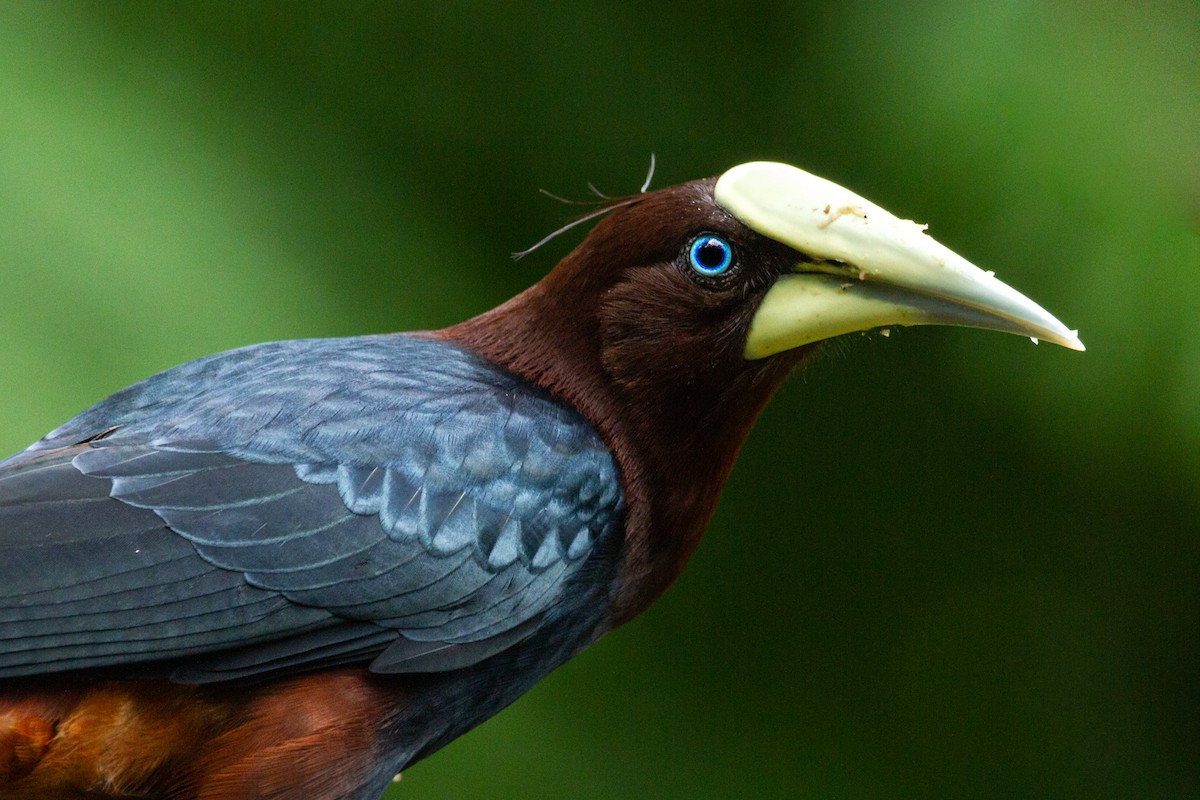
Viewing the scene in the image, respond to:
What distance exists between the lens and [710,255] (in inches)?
74.4

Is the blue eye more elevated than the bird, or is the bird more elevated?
the blue eye

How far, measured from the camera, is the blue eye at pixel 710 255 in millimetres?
1878

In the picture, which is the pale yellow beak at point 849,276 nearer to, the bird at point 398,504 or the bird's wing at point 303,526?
the bird at point 398,504

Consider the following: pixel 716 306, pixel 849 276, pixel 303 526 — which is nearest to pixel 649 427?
pixel 716 306

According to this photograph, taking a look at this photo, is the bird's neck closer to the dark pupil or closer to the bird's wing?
the bird's wing

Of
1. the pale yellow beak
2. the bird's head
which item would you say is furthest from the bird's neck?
the pale yellow beak

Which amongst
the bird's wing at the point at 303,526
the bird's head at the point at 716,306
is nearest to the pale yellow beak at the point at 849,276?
the bird's head at the point at 716,306

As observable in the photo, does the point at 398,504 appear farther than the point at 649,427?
No

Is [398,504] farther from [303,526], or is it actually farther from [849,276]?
[849,276]

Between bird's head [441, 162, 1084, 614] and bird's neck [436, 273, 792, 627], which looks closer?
bird's head [441, 162, 1084, 614]

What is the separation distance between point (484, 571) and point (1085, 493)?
1.72m

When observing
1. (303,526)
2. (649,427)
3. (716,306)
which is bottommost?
(303,526)

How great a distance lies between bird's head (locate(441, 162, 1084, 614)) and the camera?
179cm

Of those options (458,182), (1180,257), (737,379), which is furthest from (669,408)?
(458,182)
